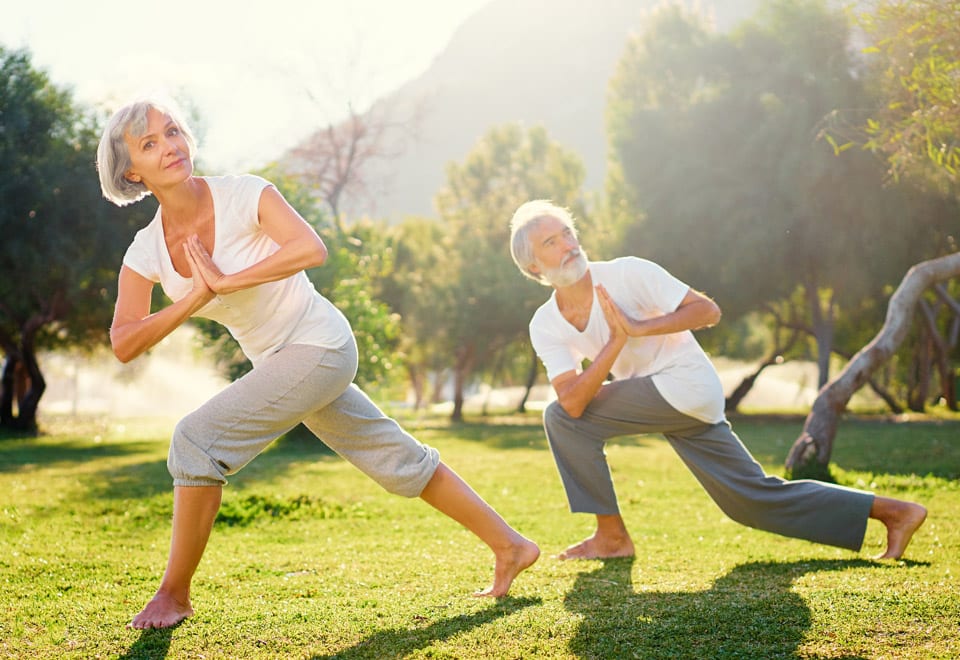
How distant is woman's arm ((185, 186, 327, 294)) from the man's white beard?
156 cm

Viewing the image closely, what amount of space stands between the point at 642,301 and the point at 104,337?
77.2 feet

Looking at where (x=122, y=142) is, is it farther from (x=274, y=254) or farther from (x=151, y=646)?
(x=151, y=646)

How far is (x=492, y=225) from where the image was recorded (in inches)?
1346

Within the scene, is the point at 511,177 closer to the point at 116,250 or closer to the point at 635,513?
the point at 116,250

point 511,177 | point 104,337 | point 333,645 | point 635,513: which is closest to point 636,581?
point 333,645

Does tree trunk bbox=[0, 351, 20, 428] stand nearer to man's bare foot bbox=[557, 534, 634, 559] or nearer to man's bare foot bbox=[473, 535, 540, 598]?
man's bare foot bbox=[557, 534, 634, 559]

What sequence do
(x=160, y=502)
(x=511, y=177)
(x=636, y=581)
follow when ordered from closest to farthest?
(x=636, y=581)
(x=160, y=502)
(x=511, y=177)

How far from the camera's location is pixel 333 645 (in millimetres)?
3354

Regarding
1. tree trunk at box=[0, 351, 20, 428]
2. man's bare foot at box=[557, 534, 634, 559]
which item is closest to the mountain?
tree trunk at box=[0, 351, 20, 428]

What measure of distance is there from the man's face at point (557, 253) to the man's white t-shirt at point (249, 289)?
4.49 ft

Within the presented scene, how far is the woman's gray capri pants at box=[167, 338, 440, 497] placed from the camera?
11.9 feet

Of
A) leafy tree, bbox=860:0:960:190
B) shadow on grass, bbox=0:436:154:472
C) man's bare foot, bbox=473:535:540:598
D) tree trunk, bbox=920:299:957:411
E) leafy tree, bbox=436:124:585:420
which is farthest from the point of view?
leafy tree, bbox=436:124:585:420

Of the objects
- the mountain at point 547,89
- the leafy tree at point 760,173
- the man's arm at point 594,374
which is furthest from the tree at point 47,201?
the mountain at point 547,89

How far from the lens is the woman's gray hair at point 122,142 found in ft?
12.1
